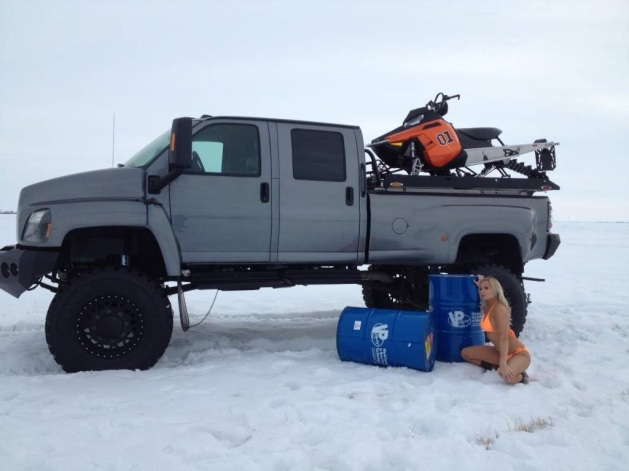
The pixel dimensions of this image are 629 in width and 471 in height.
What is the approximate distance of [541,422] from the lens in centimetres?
330

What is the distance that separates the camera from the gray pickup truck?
4555 mm

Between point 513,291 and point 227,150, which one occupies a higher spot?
point 227,150

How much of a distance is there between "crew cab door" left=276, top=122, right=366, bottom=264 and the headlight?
6.72 feet

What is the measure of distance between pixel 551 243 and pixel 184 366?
14.0 feet

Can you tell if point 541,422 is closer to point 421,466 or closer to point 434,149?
point 421,466

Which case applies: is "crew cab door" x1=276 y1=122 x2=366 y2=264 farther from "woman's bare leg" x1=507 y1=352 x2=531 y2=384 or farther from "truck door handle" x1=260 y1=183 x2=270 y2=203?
"woman's bare leg" x1=507 y1=352 x2=531 y2=384

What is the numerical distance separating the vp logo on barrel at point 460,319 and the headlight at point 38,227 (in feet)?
12.0

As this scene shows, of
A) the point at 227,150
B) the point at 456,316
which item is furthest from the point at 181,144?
the point at 456,316

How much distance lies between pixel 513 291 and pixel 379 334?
1.81 m

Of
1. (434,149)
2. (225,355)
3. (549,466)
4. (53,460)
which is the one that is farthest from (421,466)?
(434,149)

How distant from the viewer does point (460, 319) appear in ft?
16.0

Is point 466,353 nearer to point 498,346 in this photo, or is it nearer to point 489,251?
point 498,346

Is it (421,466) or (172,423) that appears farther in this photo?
(172,423)

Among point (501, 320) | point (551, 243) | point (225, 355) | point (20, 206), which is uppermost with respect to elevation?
point (20, 206)
